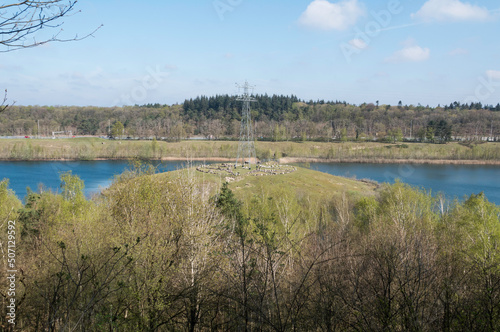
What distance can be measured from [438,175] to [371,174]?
9266 mm

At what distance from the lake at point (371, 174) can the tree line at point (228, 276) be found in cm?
2346

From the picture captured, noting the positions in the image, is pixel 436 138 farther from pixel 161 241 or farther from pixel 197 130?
pixel 161 241

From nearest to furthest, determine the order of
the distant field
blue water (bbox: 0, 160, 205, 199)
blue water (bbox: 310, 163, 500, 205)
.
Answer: blue water (bbox: 0, 160, 205, 199), blue water (bbox: 310, 163, 500, 205), the distant field

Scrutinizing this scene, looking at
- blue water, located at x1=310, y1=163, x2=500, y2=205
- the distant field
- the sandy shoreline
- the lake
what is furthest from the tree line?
the distant field

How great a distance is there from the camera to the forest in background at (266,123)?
87.9 meters

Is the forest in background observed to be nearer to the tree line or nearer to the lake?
the lake

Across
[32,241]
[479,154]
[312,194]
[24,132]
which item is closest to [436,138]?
[479,154]

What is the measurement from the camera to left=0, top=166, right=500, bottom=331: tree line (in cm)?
415

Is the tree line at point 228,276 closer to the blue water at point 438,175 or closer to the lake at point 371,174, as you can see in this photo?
the lake at point 371,174

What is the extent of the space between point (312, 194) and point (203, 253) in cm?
→ 2652

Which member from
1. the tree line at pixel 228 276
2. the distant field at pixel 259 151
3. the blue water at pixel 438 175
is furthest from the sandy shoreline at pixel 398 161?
the tree line at pixel 228 276

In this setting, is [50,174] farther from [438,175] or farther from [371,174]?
[438,175]

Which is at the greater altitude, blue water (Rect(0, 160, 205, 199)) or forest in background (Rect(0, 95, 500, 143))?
forest in background (Rect(0, 95, 500, 143))

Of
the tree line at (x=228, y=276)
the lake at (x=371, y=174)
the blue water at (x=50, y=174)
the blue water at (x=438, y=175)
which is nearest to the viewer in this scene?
the tree line at (x=228, y=276)
